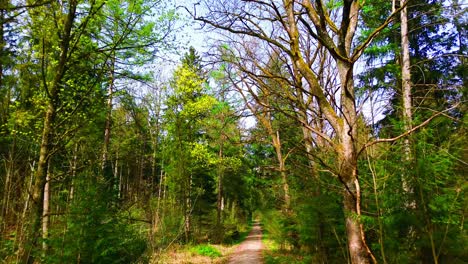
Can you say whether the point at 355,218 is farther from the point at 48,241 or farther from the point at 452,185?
the point at 48,241

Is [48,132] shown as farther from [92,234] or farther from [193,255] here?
[193,255]

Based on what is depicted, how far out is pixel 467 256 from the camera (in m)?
3.61

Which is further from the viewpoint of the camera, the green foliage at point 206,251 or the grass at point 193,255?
the green foliage at point 206,251

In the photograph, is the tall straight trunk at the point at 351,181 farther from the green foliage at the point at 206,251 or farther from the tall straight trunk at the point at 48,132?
the green foliage at the point at 206,251

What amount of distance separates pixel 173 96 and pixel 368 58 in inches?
410

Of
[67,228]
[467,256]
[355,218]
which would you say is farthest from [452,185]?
[67,228]

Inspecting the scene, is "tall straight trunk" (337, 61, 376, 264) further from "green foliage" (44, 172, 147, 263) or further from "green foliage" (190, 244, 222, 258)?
"green foliage" (190, 244, 222, 258)

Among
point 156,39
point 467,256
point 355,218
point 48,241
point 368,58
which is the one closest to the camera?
point 355,218

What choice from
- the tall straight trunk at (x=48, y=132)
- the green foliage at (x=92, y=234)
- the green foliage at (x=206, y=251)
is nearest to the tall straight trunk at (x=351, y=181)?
the green foliage at (x=92, y=234)

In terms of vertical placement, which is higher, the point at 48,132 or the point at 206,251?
the point at 48,132

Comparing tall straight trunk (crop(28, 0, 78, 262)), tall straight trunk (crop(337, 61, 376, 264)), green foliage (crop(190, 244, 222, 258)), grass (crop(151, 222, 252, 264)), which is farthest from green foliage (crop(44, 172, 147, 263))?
green foliage (crop(190, 244, 222, 258))

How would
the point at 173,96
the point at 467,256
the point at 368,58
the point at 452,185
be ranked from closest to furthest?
the point at 467,256
the point at 452,185
the point at 368,58
the point at 173,96

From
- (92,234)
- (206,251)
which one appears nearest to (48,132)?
(92,234)

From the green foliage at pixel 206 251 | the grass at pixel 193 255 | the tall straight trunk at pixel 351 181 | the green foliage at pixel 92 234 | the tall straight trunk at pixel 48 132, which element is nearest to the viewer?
the tall straight trunk at pixel 351 181
